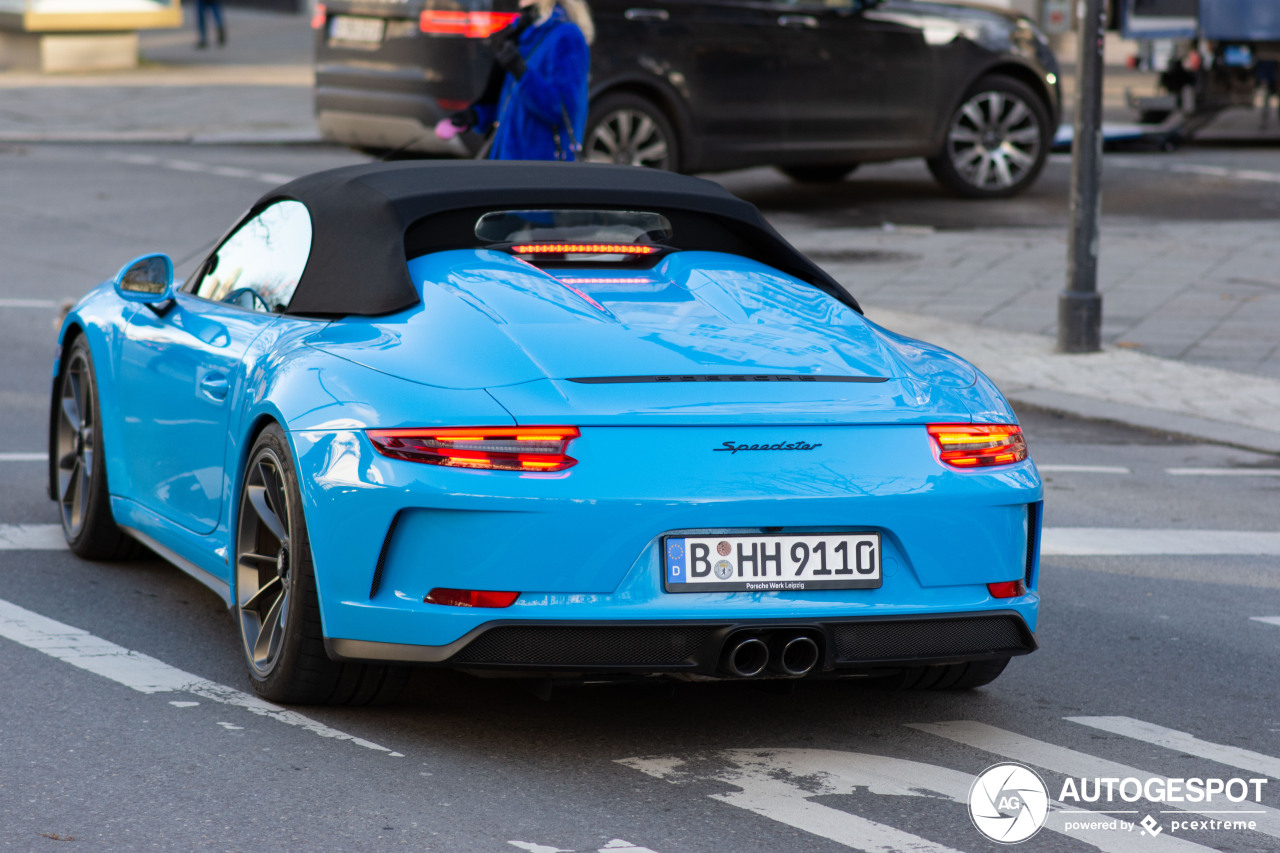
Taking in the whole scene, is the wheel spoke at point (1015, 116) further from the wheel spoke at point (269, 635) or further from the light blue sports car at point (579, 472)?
the wheel spoke at point (269, 635)

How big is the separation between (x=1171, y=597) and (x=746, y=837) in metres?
2.72

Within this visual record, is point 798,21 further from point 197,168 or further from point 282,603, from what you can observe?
point 282,603

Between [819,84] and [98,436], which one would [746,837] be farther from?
[819,84]

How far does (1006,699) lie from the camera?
16.6 feet

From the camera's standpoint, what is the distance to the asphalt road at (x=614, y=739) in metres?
3.97

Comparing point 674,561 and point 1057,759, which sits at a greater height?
point 674,561

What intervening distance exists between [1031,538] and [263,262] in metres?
2.29

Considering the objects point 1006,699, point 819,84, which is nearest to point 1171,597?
point 1006,699

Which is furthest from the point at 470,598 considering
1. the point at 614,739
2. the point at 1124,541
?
the point at 1124,541

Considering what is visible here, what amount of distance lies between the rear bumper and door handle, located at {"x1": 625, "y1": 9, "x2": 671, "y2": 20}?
10.7 meters

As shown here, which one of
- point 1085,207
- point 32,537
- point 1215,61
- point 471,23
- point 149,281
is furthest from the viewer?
point 1215,61

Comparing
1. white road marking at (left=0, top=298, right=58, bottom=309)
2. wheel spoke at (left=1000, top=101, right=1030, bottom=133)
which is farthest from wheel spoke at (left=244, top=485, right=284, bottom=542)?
wheel spoke at (left=1000, top=101, right=1030, bottom=133)

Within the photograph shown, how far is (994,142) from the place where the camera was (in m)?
16.6

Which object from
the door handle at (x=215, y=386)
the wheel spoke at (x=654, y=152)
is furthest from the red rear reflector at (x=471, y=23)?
the door handle at (x=215, y=386)
